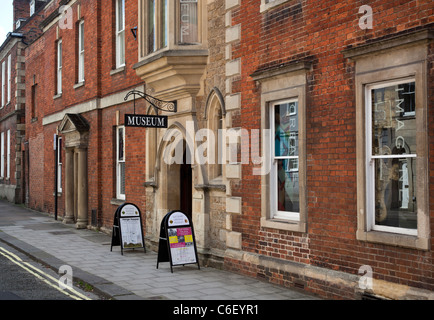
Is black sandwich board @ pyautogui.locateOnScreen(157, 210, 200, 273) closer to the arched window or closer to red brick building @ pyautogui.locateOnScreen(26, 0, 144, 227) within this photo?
the arched window

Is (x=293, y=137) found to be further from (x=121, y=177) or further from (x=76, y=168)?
(x=76, y=168)

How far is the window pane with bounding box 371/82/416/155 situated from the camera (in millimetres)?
6629

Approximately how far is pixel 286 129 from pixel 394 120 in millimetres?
2229

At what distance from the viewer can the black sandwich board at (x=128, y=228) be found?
40.2ft

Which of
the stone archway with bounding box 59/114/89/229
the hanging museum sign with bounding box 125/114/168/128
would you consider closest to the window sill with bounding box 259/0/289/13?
the hanging museum sign with bounding box 125/114/168/128

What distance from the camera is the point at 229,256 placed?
988 cm

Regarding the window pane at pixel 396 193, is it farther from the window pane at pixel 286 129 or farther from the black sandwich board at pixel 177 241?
the black sandwich board at pixel 177 241

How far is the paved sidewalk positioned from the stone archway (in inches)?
60.9

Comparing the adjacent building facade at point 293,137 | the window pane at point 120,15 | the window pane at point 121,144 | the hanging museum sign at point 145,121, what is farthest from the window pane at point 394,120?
the window pane at point 120,15

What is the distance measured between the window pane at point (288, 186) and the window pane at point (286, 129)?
0.62ft

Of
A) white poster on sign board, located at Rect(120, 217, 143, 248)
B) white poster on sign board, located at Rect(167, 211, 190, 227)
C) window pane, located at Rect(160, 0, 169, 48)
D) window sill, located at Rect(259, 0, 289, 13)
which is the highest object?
window pane, located at Rect(160, 0, 169, 48)

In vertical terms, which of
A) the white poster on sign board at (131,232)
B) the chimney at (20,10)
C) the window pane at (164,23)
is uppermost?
the chimney at (20,10)

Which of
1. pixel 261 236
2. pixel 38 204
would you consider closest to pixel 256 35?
pixel 261 236

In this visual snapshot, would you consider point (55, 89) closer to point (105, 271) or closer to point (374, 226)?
point (105, 271)
